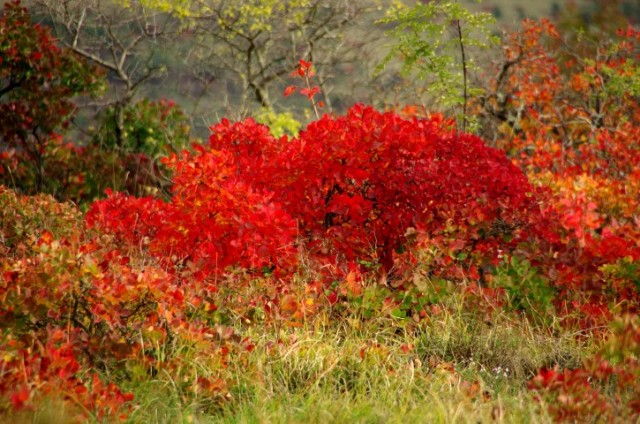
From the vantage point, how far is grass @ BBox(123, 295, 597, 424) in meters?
3.62

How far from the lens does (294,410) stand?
12.2 ft

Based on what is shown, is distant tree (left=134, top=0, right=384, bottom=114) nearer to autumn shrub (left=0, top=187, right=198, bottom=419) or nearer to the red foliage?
the red foliage

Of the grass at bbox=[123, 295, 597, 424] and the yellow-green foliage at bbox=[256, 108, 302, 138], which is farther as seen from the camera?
the yellow-green foliage at bbox=[256, 108, 302, 138]

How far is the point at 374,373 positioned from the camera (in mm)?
4238

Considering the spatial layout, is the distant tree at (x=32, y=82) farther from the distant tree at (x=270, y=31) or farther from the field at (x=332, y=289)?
the field at (x=332, y=289)

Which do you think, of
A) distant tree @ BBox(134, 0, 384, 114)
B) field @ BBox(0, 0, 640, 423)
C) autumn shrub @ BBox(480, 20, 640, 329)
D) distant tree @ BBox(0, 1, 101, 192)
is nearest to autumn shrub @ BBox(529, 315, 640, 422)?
field @ BBox(0, 0, 640, 423)

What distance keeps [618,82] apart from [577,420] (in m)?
10.4

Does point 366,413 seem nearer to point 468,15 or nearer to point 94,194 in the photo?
point 468,15

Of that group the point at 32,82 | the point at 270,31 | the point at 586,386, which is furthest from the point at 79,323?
the point at 270,31

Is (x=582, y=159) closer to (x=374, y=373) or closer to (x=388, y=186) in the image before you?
(x=388, y=186)

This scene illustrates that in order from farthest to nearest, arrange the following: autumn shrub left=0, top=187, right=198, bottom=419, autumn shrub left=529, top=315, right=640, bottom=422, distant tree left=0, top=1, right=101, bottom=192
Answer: distant tree left=0, top=1, right=101, bottom=192 < autumn shrub left=0, top=187, right=198, bottom=419 < autumn shrub left=529, top=315, right=640, bottom=422

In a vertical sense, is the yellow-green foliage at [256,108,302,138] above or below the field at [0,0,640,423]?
below

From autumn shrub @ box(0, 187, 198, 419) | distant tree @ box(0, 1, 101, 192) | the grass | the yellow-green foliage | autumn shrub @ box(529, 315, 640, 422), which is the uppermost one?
autumn shrub @ box(529, 315, 640, 422)

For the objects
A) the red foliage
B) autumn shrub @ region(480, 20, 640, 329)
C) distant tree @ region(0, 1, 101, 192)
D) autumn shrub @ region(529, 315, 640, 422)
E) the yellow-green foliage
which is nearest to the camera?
autumn shrub @ region(529, 315, 640, 422)
